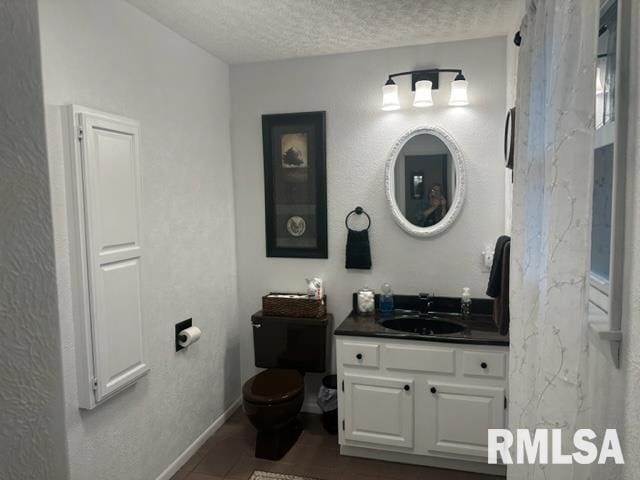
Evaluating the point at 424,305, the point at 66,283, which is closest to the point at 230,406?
the point at 424,305

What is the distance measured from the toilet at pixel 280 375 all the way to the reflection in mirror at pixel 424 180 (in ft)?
3.11

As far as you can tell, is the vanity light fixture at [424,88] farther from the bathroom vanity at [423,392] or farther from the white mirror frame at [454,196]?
the bathroom vanity at [423,392]

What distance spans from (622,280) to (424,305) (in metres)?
1.99

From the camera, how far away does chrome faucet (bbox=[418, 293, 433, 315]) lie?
2918mm

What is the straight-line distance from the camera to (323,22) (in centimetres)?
247

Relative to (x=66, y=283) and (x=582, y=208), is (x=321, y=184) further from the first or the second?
(x=582, y=208)

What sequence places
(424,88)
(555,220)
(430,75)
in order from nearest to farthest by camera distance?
(555,220) < (424,88) < (430,75)

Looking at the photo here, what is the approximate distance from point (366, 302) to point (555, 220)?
1872 mm

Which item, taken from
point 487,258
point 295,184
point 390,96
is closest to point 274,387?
point 295,184

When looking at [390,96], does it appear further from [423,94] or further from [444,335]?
[444,335]

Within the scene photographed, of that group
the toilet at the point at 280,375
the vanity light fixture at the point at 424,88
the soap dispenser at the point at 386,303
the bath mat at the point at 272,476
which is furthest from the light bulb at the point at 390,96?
the bath mat at the point at 272,476

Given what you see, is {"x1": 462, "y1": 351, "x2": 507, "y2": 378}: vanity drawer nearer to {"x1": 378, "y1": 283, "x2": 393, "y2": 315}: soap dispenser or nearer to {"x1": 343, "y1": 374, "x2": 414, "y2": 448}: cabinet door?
{"x1": 343, "y1": 374, "x2": 414, "y2": 448}: cabinet door

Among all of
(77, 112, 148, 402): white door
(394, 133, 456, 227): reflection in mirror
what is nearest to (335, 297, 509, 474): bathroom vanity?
(394, 133, 456, 227): reflection in mirror

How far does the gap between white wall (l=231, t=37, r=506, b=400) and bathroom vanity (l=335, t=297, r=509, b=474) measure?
46cm
